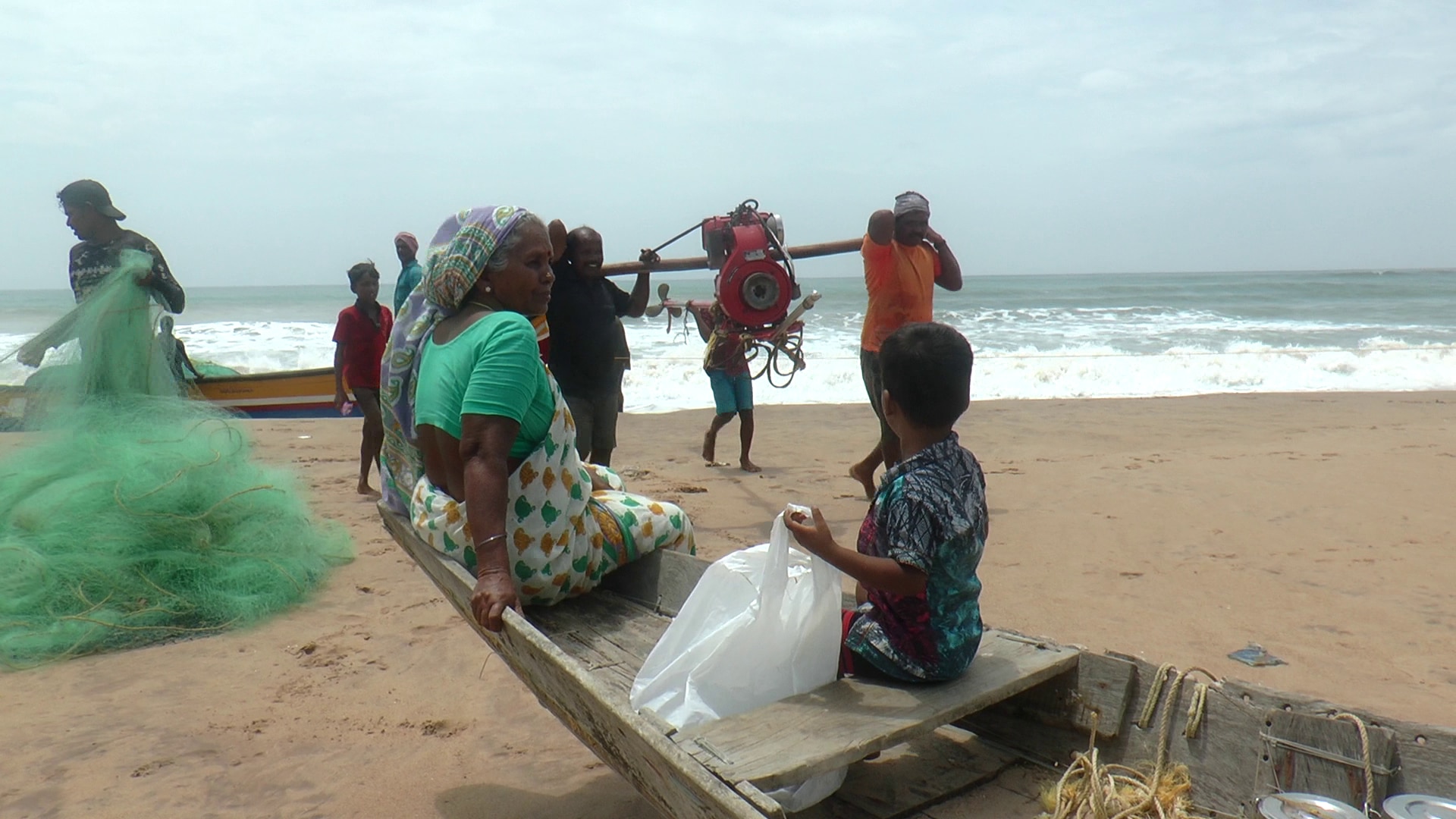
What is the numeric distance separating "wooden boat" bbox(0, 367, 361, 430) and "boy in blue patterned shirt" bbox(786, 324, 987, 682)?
9.96 m

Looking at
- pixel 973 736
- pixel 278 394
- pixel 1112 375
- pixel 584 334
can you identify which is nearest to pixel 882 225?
pixel 584 334

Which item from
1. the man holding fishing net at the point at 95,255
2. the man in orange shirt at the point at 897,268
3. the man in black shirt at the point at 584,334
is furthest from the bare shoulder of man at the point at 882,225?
the man holding fishing net at the point at 95,255

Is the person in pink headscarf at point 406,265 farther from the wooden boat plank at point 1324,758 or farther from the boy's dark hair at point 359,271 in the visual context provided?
the wooden boat plank at point 1324,758

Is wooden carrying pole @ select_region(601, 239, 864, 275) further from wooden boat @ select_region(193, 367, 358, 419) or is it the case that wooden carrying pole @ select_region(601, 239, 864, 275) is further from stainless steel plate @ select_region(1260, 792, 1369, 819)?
wooden boat @ select_region(193, 367, 358, 419)

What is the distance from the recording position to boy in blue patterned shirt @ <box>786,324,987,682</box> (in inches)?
83.9

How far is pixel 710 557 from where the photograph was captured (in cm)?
522

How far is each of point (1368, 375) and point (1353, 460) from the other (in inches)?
386

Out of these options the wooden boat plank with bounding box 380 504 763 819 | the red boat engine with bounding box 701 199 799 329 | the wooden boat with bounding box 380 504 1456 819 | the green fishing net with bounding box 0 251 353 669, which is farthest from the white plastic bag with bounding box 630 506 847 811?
the red boat engine with bounding box 701 199 799 329

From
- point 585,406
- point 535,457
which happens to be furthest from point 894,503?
point 585,406

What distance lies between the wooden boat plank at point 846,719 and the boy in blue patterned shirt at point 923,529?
0.08 meters

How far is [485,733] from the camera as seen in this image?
3.31 meters

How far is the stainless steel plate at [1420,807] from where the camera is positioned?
1.84 m

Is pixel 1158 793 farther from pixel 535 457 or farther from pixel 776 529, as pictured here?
pixel 535 457

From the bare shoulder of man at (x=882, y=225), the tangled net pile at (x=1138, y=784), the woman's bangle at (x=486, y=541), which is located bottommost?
the tangled net pile at (x=1138, y=784)
